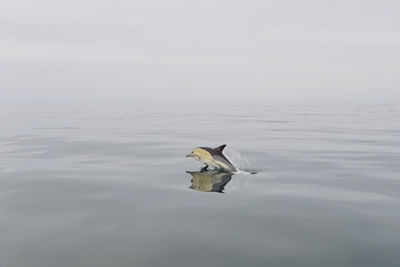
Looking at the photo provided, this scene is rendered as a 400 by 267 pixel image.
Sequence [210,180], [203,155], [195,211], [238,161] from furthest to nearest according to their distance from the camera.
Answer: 1. [238,161]
2. [203,155]
3. [210,180]
4. [195,211]

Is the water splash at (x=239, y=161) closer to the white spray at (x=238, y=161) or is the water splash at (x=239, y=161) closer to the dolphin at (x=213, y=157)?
the white spray at (x=238, y=161)

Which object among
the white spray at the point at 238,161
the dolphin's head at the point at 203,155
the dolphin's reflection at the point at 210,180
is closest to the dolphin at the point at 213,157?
the dolphin's head at the point at 203,155

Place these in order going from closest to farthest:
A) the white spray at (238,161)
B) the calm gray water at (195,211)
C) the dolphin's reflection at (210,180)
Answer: the calm gray water at (195,211) < the dolphin's reflection at (210,180) < the white spray at (238,161)

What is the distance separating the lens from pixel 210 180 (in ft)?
44.6

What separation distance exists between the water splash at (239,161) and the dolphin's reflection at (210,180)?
1.16 m

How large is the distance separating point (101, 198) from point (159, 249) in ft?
14.2

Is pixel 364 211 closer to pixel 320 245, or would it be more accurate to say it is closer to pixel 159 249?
pixel 320 245

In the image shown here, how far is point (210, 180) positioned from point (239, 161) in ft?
16.1

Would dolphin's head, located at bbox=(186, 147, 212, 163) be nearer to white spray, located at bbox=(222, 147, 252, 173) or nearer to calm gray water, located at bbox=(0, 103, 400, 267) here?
calm gray water, located at bbox=(0, 103, 400, 267)

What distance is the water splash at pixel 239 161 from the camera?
1582cm

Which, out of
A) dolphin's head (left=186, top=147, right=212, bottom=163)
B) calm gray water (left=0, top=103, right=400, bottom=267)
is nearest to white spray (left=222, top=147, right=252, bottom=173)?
calm gray water (left=0, top=103, right=400, bottom=267)

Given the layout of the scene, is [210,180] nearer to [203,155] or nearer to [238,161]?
[203,155]


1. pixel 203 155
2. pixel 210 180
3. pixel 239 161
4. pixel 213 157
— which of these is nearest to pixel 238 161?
pixel 239 161

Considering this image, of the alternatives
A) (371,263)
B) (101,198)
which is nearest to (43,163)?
(101,198)
